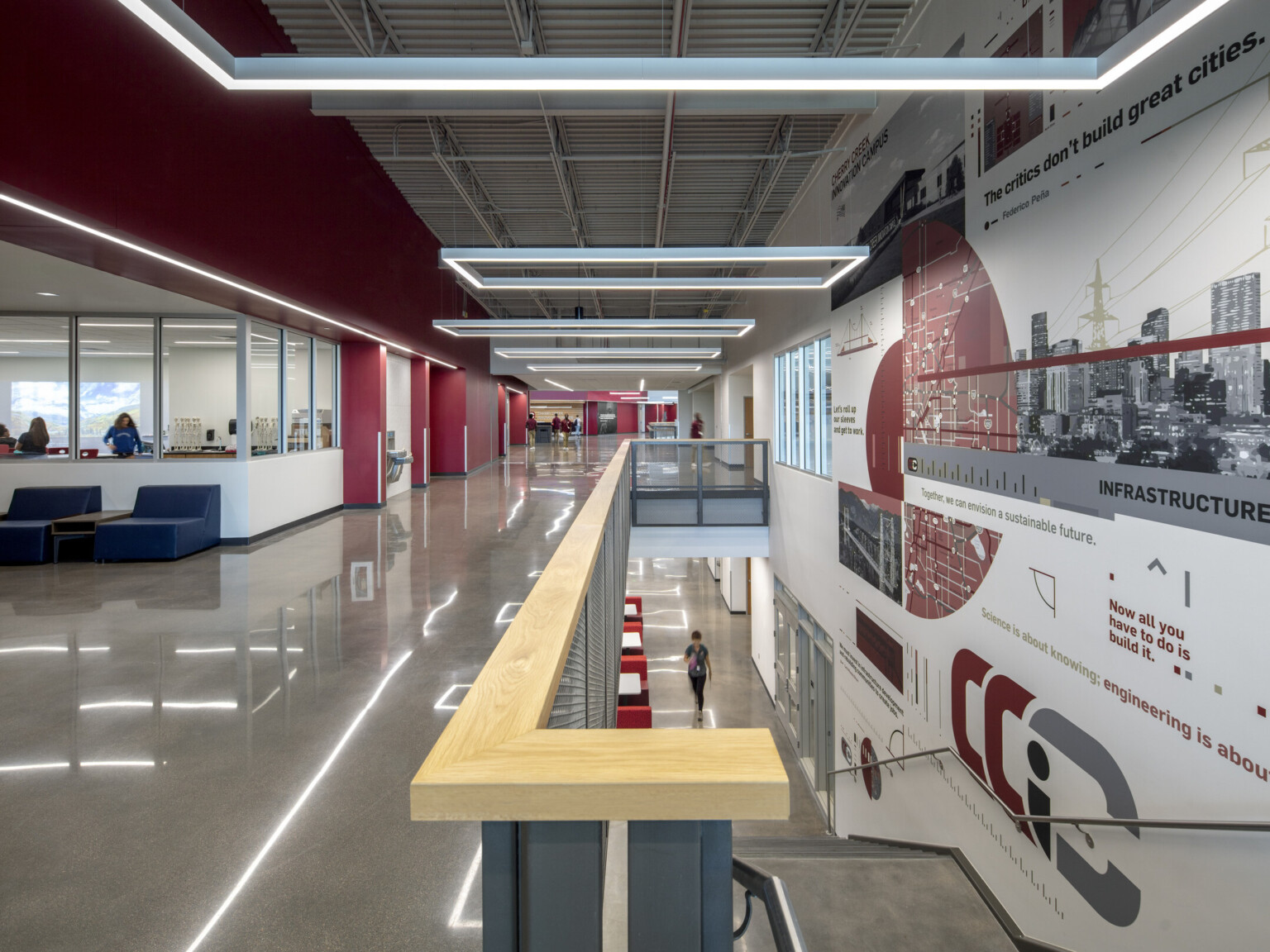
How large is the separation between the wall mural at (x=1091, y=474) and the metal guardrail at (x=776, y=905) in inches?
79.3

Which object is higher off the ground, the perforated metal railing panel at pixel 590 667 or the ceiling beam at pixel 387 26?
the ceiling beam at pixel 387 26

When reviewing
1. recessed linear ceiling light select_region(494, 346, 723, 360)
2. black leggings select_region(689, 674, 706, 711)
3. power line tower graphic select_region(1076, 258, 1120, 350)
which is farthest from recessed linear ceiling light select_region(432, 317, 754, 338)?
power line tower graphic select_region(1076, 258, 1120, 350)

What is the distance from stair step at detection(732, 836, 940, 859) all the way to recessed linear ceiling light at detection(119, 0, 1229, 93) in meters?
3.88

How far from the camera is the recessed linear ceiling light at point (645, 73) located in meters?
2.90

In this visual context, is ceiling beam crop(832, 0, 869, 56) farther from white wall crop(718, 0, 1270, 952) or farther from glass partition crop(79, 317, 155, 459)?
glass partition crop(79, 317, 155, 459)

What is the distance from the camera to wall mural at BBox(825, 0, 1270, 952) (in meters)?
Answer: 2.57

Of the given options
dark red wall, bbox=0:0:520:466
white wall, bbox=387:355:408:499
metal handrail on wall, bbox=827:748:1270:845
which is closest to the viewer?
metal handrail on wall, bbox=827:748:1270:845

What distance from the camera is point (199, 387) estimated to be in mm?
9297

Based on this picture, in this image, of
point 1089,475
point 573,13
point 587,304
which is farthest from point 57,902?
point 587,304

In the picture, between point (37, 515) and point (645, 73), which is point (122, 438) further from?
point (645, 73)

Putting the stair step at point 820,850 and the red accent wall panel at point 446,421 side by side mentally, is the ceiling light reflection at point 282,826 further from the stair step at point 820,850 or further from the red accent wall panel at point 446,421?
the red accent wall panel at point 446,421

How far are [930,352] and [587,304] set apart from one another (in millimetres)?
16462

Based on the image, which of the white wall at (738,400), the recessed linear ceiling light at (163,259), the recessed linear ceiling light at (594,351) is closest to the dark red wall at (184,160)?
the recessed linear ceiling light at (163,259)

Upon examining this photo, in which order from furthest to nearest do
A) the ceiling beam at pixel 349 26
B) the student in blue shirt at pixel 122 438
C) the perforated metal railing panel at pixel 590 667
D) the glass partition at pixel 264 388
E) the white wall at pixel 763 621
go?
the white wall at pixel 763 621 < the glass partition at pixel 264 388 < the student in blue shirt at pixel 122 438 < the ceiling beam at pixel 349 26 < the perforated metal railing panel at pixel 590 667
